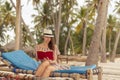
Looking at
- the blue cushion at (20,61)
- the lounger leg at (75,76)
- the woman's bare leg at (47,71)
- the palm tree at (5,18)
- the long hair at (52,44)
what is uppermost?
the palm tree at (5,18)

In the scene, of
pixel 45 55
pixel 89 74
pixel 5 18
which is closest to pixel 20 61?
pixel 45 55

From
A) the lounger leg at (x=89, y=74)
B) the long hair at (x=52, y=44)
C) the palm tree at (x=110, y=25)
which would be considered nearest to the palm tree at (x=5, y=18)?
the palm tree at (x=110, y=25)

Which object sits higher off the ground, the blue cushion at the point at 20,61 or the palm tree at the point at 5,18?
the palm tree at the point at 5,18

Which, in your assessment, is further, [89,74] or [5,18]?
[5,18]

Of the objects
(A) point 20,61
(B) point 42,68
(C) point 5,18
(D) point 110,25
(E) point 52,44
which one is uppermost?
(D) point 110,25

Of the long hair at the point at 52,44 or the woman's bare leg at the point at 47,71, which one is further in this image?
the long hair at the point at 52,44

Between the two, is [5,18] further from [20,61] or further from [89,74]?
[89,74]

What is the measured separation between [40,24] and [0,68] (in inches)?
1233

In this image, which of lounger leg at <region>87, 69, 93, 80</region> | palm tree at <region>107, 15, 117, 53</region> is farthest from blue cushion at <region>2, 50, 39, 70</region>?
palm tree at <region>107, 15, 117, 53</region>

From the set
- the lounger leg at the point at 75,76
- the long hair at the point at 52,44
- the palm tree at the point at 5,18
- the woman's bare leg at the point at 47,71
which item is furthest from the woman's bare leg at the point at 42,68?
the palm tree at the point at 5,18

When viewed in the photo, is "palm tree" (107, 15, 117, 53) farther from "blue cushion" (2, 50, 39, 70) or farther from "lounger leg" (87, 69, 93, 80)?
"lounger leg" (87, 69, 93, 80)

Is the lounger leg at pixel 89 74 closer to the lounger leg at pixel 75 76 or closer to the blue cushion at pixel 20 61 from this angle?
the lounger leg at pixel 75 76

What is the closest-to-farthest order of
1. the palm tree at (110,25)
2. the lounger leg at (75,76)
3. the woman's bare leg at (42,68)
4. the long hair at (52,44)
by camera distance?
the lounger leg at (75,76) < the woman's bare leg at (42,68) < the long hair at (52,44) < the palm tree at (110,25)

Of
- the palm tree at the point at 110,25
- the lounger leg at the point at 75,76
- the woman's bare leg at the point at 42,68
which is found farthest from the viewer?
the palm tree at the point at 110,25
